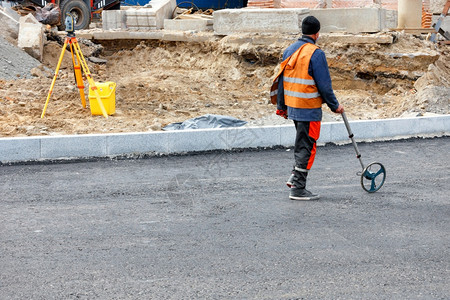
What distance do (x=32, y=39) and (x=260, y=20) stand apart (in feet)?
18.0

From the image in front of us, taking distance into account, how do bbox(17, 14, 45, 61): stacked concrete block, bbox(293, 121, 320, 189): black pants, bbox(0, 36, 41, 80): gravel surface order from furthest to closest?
bbox(17, 14, 45, 61): stacked concrete block < bbox(0, 36, 41, 80): gravel surface < bbox(293, 121, 320, 189): black pants

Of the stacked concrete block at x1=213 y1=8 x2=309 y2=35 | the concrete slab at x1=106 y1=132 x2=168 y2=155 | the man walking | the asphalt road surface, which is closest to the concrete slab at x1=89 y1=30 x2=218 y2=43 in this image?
the stacked concrete block at x1=213 y1=8 x2=309 y2=35

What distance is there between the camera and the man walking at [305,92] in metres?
6.13

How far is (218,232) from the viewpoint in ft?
17.3

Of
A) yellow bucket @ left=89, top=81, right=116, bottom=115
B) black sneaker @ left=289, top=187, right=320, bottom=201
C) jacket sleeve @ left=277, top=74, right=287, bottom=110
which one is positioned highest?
jacket sleeve @ left=277, top=74, right=287, bottom=110

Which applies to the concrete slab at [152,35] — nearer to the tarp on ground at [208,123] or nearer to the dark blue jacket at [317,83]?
the tarp on ground at [208,123]

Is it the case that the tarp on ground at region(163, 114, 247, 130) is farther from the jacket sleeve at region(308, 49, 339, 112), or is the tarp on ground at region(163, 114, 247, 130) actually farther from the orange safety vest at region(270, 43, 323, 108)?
the jacket sleeve at region(308, 49, 339, 112)

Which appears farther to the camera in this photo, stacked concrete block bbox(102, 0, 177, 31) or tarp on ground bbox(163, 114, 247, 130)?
stacked concrete block bbox(102, 0, 177, 31)

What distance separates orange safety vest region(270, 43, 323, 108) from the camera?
6.14 m

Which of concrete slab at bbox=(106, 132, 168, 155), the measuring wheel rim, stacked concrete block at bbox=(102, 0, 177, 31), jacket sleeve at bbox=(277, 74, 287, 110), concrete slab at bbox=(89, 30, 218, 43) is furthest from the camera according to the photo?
stacked concrete block at bbox=(102, 0, 177, 31)

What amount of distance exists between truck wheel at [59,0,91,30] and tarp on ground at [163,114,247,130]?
412 inches

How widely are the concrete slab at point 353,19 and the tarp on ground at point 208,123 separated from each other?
509 centimetres

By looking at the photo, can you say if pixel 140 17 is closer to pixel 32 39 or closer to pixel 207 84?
pixel 32 39

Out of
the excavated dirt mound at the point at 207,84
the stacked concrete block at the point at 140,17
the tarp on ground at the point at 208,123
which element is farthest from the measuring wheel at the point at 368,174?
the stacked concrete block at the point at 140,17
